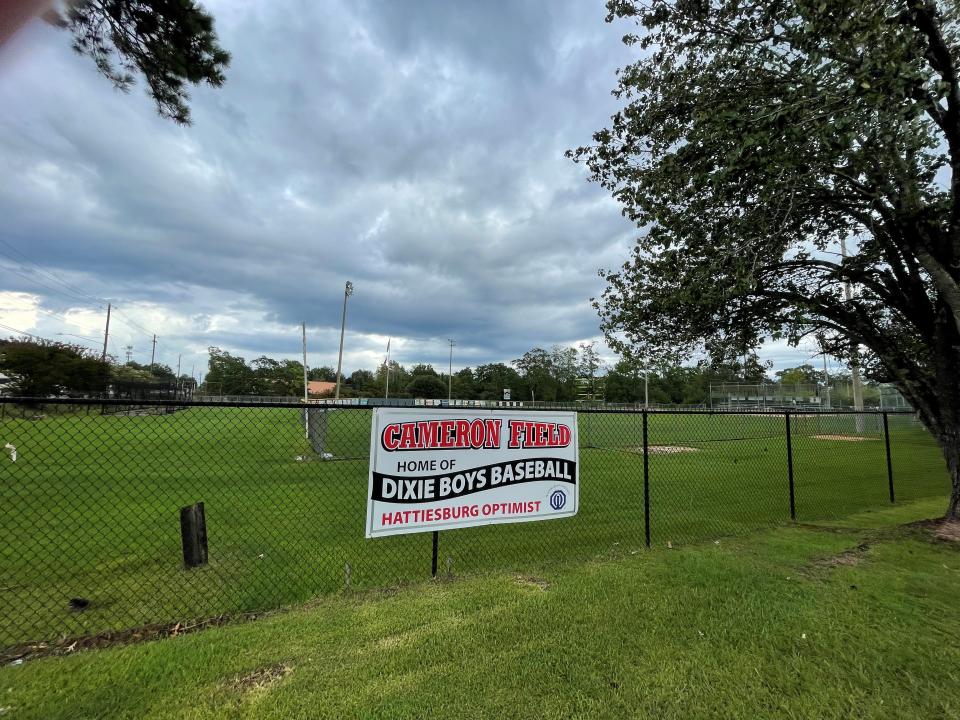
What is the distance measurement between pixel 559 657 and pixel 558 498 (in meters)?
2.07

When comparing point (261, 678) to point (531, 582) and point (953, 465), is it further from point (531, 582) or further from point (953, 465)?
point (953, 465)

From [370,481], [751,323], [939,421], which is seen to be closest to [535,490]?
[370,481]

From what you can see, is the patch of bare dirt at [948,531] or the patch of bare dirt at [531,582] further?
the patch of bare dirt at [948,531]

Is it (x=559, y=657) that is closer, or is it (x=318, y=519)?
(x=559, y=657)

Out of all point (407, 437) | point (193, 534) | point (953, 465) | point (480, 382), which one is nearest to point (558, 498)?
point (407, 437)

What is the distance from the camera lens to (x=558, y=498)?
15.9 feet

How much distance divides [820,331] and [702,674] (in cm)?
Answer: 816

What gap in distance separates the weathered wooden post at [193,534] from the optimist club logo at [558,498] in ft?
12.0

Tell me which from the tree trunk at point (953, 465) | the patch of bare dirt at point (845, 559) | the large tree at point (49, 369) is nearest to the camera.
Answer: the patch of bare dirt at point (845, 559)

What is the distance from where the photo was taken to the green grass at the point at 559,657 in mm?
2391

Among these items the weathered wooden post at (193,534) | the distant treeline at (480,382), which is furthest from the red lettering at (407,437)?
the distant treeline at (480,382)

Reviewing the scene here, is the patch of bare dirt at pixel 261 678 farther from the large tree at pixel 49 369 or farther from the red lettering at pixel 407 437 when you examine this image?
the large tree at pixel 49 369

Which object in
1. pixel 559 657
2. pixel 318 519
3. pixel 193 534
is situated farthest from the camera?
pixel 318 519

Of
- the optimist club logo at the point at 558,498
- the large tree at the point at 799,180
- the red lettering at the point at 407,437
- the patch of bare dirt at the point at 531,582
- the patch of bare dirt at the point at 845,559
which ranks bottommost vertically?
the patch of bare dirt at the point at 531,582
